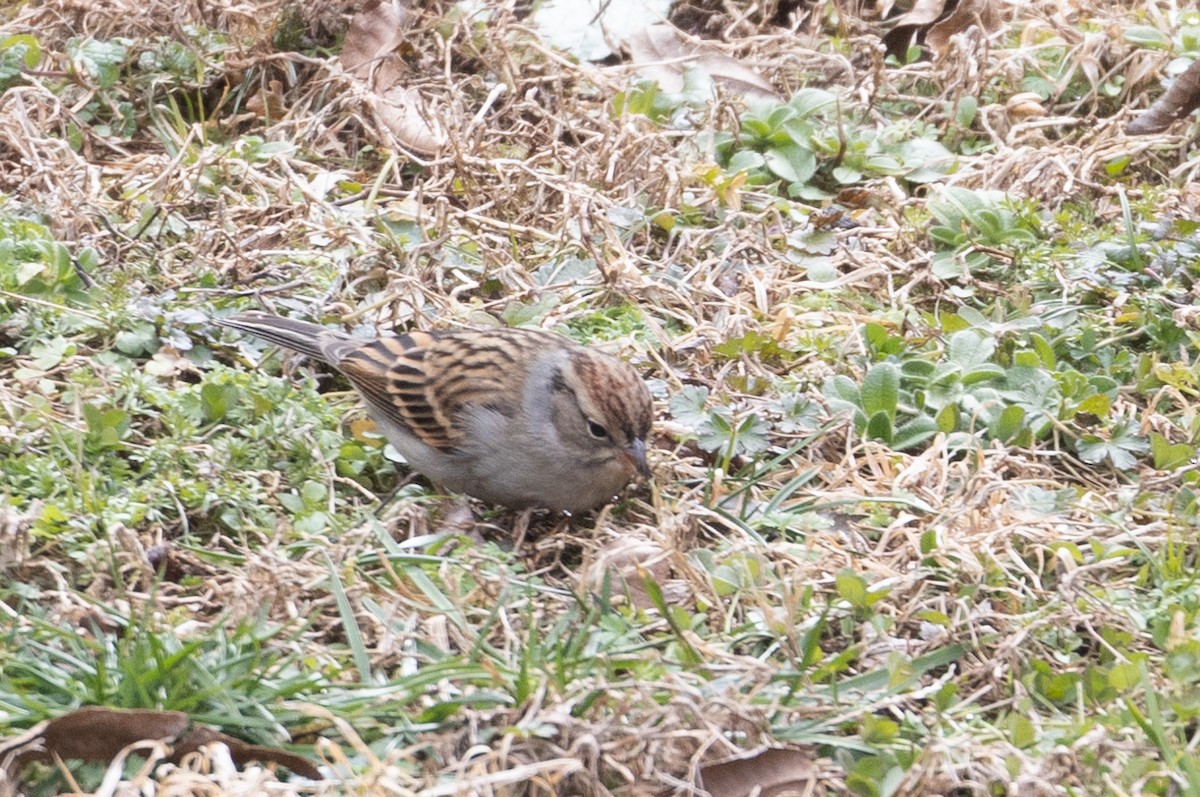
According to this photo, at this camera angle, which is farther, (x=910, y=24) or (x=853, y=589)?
(x=910, y=24)

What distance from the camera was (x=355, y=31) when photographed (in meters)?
7.56

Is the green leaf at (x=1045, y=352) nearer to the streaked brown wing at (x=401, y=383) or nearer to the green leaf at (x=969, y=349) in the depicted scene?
the green leaf at (x=969, y=349)

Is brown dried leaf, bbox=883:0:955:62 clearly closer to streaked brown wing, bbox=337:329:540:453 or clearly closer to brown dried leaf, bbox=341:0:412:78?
brown dried leaf, bbox=341:0:412:78

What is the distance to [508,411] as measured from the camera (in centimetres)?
495

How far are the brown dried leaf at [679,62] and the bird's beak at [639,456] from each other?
322 centimetres

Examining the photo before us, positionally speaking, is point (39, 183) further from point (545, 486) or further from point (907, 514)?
point (907, 514)

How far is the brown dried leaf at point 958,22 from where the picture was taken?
7.84 meters

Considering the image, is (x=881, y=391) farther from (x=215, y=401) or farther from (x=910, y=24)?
(x=910, y=24)

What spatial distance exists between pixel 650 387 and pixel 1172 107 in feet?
10.6

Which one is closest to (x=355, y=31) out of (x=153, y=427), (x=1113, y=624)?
(x=153, y=427)

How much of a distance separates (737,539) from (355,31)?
4.05m

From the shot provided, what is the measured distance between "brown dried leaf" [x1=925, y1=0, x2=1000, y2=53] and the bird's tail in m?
3.90

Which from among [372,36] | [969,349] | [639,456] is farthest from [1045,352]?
[372,36]

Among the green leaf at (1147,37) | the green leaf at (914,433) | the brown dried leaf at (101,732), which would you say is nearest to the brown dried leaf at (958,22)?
the green leaf at (1147,37)
